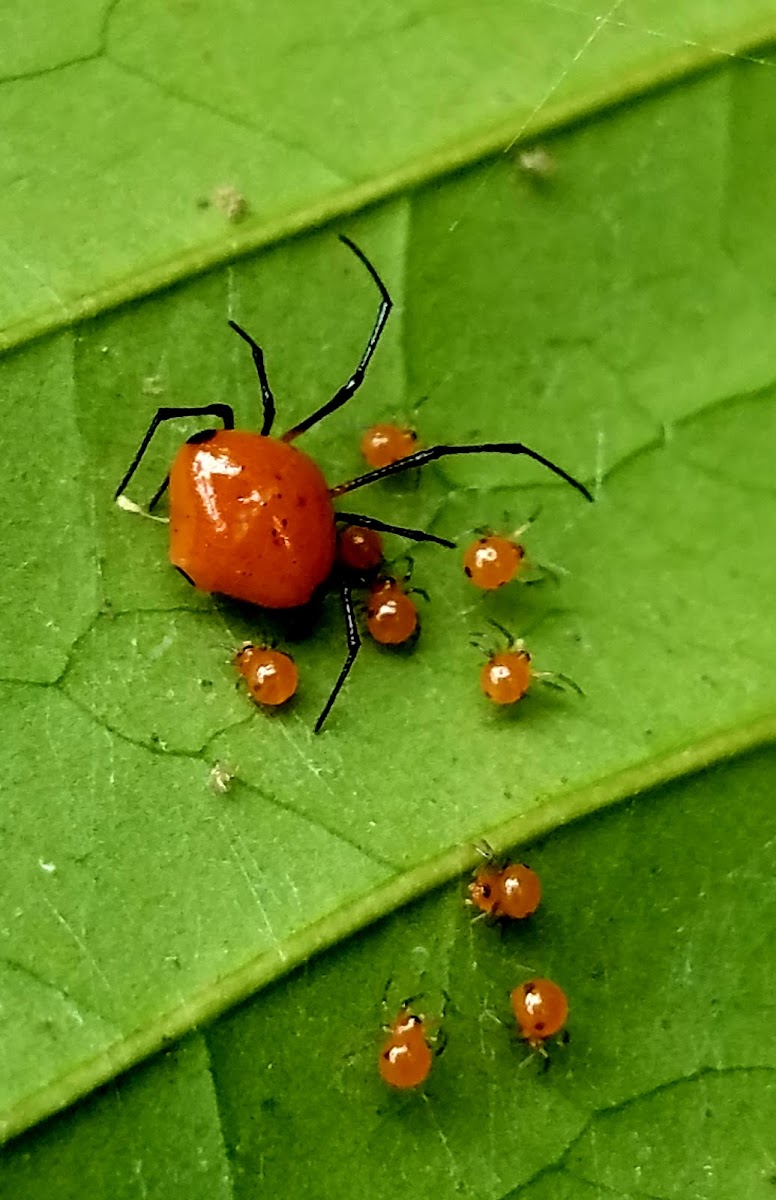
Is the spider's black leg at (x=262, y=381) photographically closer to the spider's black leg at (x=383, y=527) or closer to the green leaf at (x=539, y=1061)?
the spider's black leg at (x=383, y=527)

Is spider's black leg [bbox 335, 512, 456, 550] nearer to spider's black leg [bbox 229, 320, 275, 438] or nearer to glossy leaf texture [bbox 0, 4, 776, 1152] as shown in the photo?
glossy leaf texture [bbox 0, 4, 776, 1152]

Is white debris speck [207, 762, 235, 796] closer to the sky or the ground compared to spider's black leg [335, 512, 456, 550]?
closer to the ground

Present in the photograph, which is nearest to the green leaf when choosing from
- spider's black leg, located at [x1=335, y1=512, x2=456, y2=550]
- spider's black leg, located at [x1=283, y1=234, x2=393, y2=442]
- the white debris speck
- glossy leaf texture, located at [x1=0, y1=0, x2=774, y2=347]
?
the white debris speck

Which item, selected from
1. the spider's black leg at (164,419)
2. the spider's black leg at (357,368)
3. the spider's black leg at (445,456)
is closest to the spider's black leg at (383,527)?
the spider's black leg at (445,456)

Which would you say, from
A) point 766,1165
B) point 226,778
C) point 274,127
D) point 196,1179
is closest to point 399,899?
point 226,778

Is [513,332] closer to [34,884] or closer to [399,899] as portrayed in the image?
[399,899]

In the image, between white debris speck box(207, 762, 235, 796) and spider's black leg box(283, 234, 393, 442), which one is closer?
white debris speck box(207, 762, 235, 796)

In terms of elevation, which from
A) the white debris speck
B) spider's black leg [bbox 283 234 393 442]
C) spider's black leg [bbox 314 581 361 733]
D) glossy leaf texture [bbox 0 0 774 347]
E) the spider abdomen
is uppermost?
glossy leaf texture [bbox 0 0 774 347]
